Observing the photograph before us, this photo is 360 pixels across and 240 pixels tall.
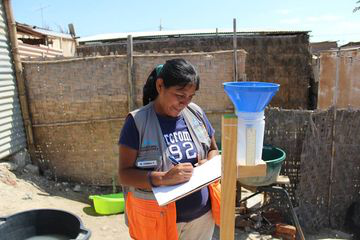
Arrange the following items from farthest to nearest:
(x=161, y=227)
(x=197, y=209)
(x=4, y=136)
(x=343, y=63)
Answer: (x=343, y=63) < (x=4, y=136) < (x=197, y=209) < (x=161, y=227)

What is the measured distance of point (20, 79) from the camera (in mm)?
4945

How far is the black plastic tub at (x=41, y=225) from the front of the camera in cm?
214

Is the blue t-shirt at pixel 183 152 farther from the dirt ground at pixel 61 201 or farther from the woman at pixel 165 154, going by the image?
the dirt ground at pixel 61 201

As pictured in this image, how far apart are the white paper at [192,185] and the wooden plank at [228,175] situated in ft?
0.88

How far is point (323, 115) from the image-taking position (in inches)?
167

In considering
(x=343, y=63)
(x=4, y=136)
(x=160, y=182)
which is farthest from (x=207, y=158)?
(x=343, y=63)

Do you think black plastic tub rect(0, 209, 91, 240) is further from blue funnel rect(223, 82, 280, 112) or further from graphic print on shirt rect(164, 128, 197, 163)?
blue funnel rect(223, 82, 280, 112)

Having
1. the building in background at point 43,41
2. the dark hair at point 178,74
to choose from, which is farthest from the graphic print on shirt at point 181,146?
the building in background at point 43,41

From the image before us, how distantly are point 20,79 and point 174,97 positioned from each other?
4333 millimetres

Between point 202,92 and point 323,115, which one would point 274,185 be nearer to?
Result: point 323,115

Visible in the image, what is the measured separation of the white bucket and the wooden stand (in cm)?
2

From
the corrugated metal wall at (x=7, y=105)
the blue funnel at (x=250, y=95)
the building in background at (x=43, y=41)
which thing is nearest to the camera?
the blue funnel at (x=250, y=95)

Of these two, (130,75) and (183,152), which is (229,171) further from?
(130,75)

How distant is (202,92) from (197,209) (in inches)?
138
